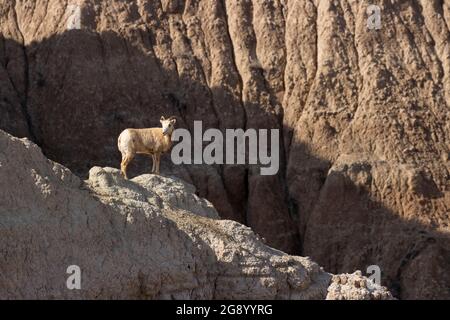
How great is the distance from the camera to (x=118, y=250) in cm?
2508

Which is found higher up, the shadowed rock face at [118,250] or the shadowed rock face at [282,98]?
the shadowed rock face at [282,98]

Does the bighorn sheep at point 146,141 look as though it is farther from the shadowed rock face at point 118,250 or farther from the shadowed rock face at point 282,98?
the shadowed rock face at point 282,98

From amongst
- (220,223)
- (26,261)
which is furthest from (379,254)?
(26,261)

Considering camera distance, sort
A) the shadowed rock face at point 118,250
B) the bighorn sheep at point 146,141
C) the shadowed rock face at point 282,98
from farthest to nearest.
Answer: the shadowed rock face at point 282,98 < the bighorn sheep at point 146,141 < the shadowed rock face at point 118,250

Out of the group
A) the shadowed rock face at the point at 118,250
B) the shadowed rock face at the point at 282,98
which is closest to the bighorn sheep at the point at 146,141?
the shadowed rock face at the point at 118,250

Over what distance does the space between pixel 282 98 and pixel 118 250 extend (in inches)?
963

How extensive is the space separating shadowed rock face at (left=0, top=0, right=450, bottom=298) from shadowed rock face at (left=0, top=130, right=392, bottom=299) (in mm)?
16863

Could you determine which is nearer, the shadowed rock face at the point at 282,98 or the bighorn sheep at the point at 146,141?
the bighorn sheep at the point at 146,141

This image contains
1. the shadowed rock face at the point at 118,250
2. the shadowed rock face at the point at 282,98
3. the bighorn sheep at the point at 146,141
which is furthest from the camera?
the shadowed rock face at the point at 282,98

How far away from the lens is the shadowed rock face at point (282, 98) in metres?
45.5

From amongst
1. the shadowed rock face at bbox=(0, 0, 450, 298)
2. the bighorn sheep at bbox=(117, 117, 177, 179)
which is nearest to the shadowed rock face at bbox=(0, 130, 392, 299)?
the bighorn sheep at bbox=(117, 117, 177, 179)

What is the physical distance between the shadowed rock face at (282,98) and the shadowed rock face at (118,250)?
16.9m

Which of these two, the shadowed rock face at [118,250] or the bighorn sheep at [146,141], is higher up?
the bighorn sheep at [146,141]
